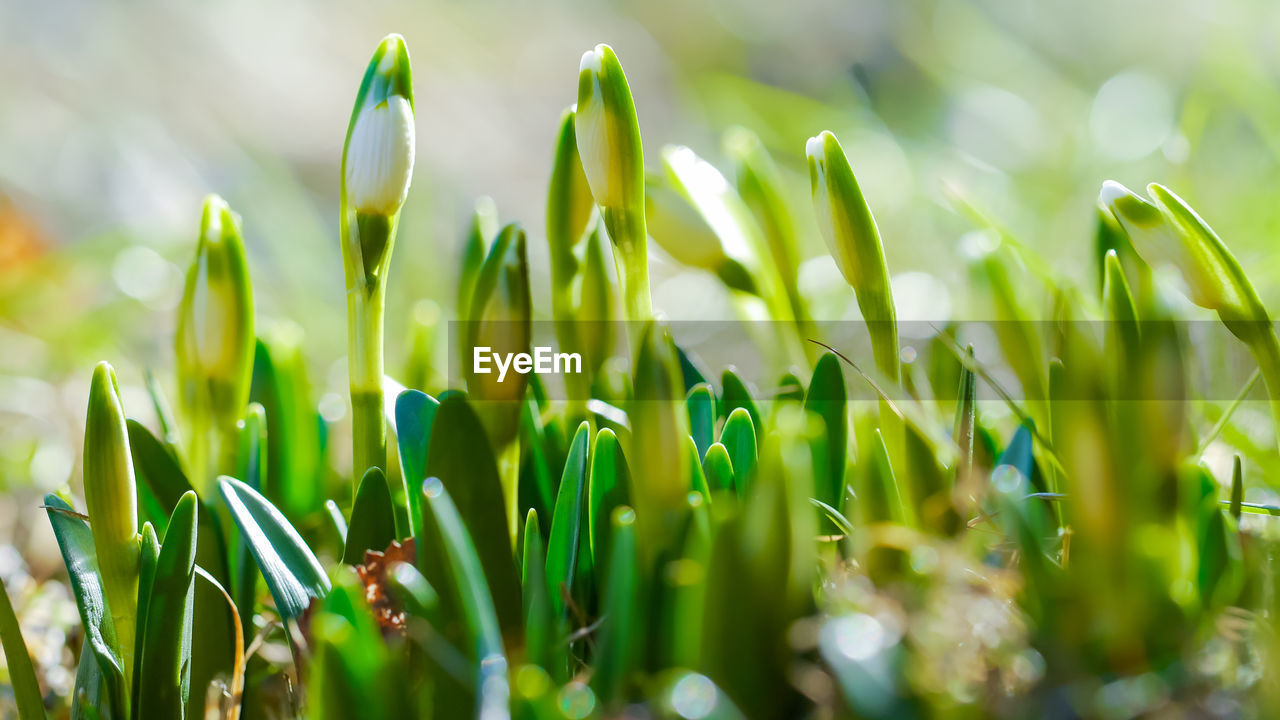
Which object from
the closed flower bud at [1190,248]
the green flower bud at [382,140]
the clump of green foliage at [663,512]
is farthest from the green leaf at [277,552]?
the closed flower bud at [1190,248]

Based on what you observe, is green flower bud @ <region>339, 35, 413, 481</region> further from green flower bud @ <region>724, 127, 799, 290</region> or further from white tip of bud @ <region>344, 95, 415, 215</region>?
Result: green flower bud @ <region>724, 127, 799, 290</region>

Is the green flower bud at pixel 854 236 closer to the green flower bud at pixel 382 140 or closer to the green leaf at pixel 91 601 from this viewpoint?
the green flower bud at pixel 382 140

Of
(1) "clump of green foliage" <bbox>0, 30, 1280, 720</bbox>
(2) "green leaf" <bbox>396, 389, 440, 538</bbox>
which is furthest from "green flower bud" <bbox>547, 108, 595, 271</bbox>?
(2) "green leaf" <bbox>396, 389, 440, 538</bbox>

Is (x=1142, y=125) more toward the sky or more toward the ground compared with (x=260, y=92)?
more toward the ground

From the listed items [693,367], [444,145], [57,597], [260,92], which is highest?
[260,92]

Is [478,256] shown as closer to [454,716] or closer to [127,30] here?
[454,716]

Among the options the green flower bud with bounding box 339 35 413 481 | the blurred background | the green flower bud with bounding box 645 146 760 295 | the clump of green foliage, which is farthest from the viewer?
the blurred background

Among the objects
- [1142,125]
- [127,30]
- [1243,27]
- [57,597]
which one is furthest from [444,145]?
[57,597]
